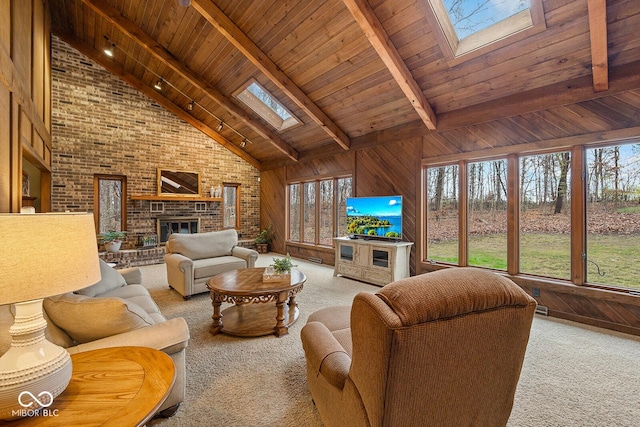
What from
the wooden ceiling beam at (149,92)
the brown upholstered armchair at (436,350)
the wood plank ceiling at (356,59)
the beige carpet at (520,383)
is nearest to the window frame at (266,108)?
the wood plank ceiling at (356,59)

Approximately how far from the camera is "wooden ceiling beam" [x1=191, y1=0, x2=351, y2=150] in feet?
12.6

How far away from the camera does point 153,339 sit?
5.35 feet

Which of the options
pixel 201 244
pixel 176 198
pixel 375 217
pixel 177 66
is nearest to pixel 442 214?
pixel 375 217

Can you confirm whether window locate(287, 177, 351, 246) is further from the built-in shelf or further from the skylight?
the skylight

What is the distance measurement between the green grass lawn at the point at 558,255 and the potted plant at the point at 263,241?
16.2 ft

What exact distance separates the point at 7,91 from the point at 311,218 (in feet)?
17.5

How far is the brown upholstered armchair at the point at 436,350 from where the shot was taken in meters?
0.91

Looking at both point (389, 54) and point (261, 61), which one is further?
point (261, 61)

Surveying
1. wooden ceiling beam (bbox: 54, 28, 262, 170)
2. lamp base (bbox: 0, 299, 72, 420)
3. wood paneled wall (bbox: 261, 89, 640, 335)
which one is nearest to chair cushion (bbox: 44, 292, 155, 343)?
lamp base (bbox: 0, 299, 72, 420)

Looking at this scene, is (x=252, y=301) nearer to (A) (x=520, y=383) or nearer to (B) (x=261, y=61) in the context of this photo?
(A) (x=520, y=383)

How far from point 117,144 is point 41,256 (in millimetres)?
6805

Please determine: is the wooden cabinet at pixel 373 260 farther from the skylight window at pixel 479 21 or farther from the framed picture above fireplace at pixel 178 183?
the framed picture above fireplace at pixel 178 183

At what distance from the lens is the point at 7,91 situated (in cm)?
234

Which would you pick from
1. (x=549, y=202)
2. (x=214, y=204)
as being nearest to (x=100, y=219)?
(x=214, y=204)
